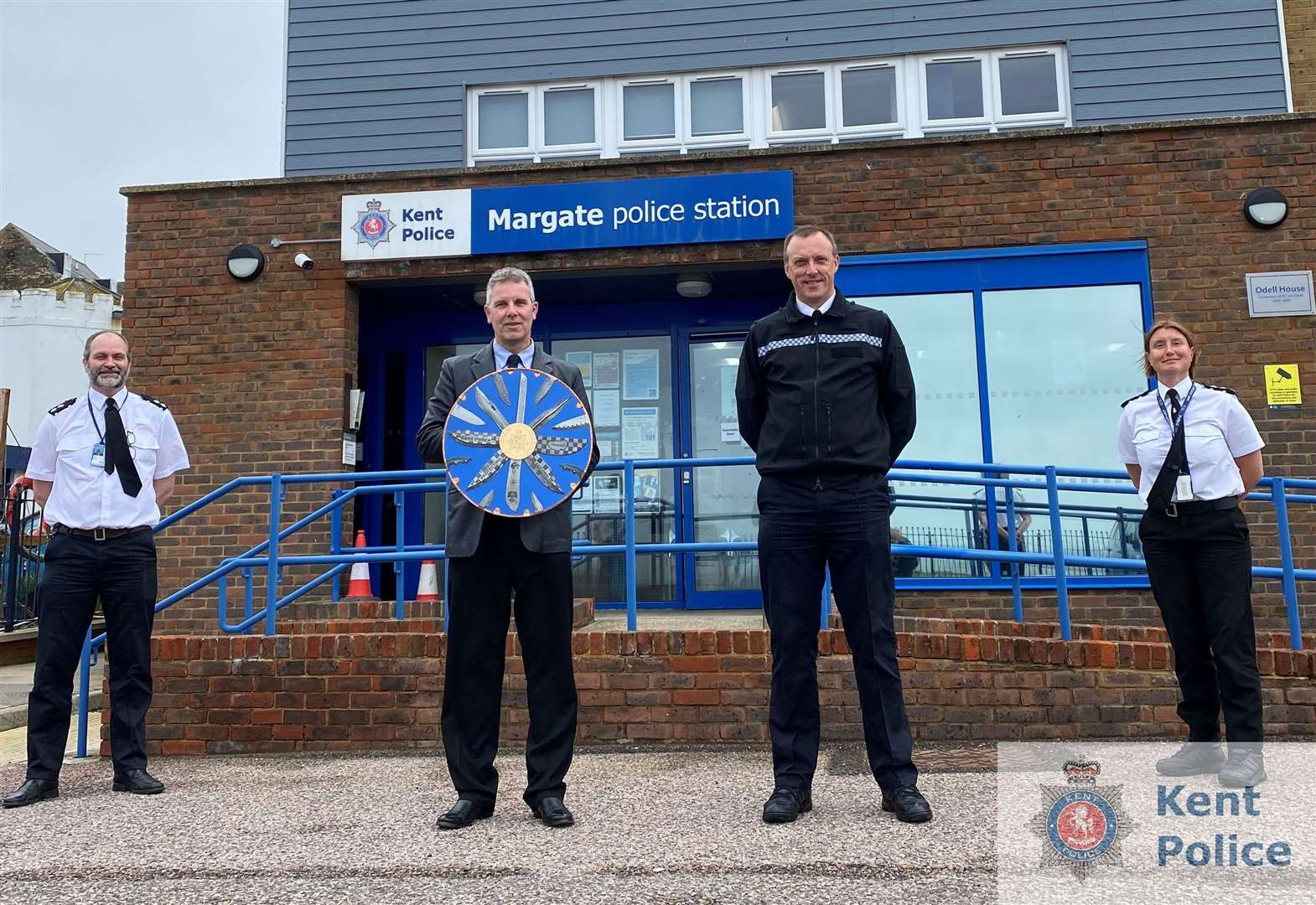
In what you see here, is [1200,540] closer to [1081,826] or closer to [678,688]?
[1081,826]

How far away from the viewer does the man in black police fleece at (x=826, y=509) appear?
11.8 ft

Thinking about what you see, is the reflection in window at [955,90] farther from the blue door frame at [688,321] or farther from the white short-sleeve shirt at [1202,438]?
the white short-sleeve shirt at [1202,438]

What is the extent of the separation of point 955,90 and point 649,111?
297 cm

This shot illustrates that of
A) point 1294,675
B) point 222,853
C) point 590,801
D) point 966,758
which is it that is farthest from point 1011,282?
point 222,853

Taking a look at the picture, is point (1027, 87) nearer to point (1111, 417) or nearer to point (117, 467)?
point (1111, 417)

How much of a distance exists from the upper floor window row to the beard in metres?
6.81

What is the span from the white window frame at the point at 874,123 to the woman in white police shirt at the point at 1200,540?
21.6ft

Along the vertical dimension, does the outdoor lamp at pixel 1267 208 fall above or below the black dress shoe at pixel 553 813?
above

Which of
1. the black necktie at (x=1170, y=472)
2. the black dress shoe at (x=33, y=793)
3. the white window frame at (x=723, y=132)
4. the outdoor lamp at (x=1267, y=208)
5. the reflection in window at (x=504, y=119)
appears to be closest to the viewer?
the black necktie at (x=1170, y=472)

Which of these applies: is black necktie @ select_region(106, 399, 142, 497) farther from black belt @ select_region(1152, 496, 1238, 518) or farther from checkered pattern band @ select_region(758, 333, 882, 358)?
black belt @ select_region(1152, 496, 1238, 518)

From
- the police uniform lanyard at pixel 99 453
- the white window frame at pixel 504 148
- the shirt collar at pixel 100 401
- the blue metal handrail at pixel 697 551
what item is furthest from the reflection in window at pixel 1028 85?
the police uniform lanyard at pixel 99 453

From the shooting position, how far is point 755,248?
27.6 feet

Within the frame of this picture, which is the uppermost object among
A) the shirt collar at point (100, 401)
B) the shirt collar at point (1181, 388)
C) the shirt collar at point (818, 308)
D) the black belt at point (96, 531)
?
the shirt collar at point (818, 308)

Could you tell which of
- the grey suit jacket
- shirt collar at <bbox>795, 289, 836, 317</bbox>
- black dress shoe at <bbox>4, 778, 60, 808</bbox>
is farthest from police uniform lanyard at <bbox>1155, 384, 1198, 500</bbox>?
black dress shoe at <bbox>4, 778, 60, 808</bbox>
